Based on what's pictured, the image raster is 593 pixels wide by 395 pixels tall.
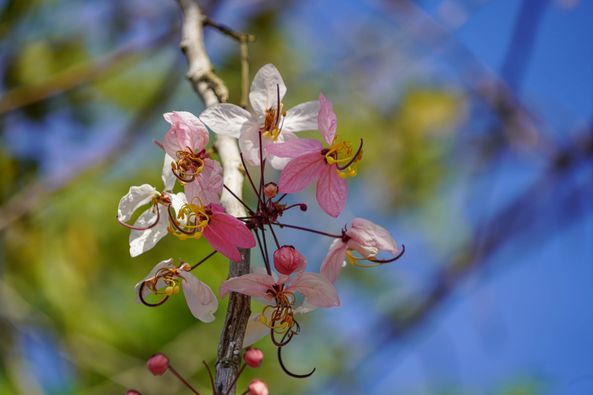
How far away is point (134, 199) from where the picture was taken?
60 centimetres

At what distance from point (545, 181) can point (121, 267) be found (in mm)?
1266

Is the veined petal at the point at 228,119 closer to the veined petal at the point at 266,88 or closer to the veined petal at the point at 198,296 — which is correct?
the veined petal at the point at 266,88

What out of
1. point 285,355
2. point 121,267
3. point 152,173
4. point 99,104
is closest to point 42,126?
point 99,104

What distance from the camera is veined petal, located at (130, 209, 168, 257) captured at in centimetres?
59

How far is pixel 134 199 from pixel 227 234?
13 cm

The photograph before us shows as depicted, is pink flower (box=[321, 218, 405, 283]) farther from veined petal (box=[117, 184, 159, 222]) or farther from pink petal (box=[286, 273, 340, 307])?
veined petal (box=[117, 184, 159, 222])

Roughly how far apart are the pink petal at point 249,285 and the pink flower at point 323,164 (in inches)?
3.1

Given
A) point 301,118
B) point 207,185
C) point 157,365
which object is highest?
point 301,118

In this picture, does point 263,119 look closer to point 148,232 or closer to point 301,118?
point 301,118

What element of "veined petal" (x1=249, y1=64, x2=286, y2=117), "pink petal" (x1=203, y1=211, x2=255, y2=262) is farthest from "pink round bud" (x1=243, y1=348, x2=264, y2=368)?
"veined petal" (x1=249, y1=64, x2=286, y2=117)

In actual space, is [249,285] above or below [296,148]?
below

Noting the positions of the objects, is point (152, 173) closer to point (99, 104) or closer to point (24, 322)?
point (99, 104)

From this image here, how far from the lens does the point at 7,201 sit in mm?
1979

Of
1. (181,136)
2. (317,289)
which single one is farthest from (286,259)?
(181,136)
